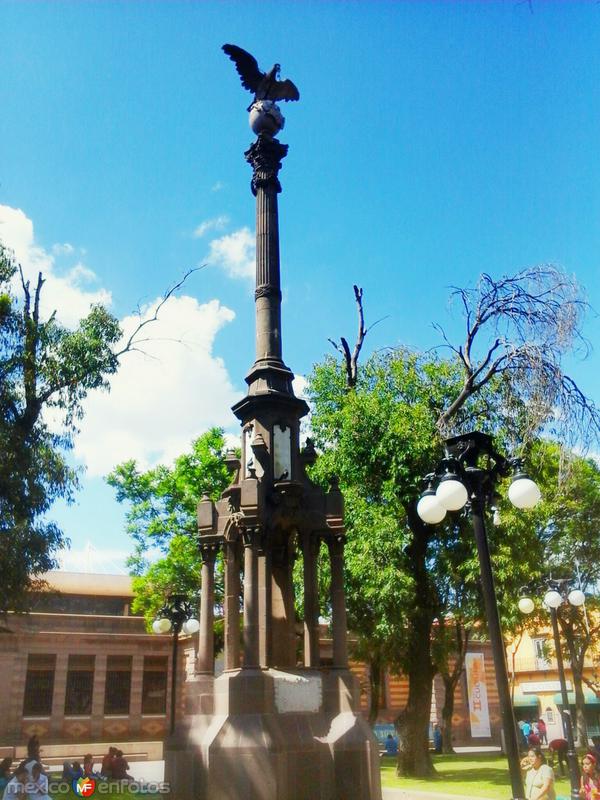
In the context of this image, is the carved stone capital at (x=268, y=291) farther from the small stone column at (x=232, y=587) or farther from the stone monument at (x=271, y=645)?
the small stone column at (x=232, y=587)

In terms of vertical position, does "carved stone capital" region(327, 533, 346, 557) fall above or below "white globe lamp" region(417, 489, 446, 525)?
above

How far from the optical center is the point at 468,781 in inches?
737

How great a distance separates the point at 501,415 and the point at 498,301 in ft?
12.3

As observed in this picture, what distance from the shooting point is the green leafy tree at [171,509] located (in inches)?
1157

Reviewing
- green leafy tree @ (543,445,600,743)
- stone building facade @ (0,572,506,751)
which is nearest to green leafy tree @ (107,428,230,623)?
stone building facade @ (0,572,506,751)

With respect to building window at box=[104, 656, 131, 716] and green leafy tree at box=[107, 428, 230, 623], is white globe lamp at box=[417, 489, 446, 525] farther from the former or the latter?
building window at box=[104, 656, 131, 716]

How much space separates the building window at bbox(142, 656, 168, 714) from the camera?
38.7 m

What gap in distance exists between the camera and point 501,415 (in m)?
22.2

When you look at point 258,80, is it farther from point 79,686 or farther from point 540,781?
point 79,686

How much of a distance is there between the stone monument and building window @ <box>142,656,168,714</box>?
28.7m

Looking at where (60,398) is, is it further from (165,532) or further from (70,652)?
(70,652)

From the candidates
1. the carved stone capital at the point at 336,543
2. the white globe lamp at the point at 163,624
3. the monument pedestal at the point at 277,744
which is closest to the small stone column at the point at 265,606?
the monument pedestal at the point at 277,744

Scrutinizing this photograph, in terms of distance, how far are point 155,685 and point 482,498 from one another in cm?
3613

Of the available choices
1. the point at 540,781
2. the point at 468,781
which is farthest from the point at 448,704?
the point at 540,781
